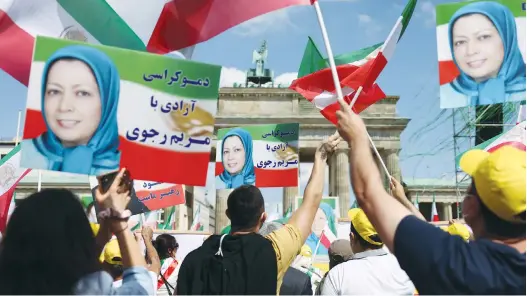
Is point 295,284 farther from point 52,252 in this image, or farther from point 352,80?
point 352,80

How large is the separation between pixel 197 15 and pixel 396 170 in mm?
44968

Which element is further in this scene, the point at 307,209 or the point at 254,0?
the point at 254,0

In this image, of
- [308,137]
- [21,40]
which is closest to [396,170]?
[308,137]

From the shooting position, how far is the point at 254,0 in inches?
201

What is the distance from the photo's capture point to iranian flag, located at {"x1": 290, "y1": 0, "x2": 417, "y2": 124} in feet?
19.7

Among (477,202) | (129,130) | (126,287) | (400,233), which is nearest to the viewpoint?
(400,233)

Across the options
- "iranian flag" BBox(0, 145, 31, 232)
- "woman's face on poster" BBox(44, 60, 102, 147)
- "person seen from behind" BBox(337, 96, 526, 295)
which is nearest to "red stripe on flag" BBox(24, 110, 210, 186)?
"woman's face on poster" BBox(44, 60, 102, 147)

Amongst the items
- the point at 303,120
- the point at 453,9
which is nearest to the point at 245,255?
the point at 453,9

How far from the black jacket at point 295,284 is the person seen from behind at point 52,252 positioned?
6.20ft

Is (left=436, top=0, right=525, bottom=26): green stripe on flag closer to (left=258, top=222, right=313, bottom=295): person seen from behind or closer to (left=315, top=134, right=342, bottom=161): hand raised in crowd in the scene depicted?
(left=315, top=134, right=342, bottom=161): hand raised in crowd

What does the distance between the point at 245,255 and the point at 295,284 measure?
1.14m

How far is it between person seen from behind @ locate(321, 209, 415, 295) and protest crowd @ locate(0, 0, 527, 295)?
10 millimetres

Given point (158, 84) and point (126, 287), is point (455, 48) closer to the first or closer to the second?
point (158, 84)

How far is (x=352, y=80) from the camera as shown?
6.80m
